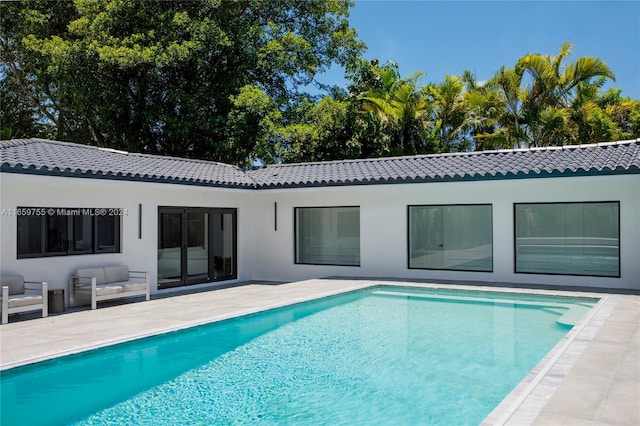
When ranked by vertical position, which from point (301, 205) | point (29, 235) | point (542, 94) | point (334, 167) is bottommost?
point (29, 235)

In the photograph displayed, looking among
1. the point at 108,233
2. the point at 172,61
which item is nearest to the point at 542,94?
the point at 172,61

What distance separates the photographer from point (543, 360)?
757cm

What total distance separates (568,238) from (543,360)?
7.78 meters

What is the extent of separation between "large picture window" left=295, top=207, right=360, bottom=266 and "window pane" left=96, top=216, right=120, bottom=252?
5.99 meters

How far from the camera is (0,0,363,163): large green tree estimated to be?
2412cm

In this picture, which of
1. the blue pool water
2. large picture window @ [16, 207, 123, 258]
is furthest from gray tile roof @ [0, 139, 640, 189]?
the blue pool water

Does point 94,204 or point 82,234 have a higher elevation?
point 94,204

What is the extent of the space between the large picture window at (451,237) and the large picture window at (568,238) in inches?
35.1

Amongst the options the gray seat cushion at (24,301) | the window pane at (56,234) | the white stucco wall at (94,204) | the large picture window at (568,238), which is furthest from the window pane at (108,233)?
the large picture window at (568,238)

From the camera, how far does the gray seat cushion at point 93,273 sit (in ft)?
40.0

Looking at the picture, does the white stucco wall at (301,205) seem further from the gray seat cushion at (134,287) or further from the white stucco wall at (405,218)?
the gray seat cushion at (134,287)

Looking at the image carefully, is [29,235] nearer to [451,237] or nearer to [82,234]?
[82,234]

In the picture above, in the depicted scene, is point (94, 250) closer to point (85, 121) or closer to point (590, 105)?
point (85, 121)

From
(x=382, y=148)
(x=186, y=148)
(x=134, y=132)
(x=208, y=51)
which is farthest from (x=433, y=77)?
(x=134, y=132)
